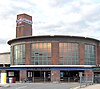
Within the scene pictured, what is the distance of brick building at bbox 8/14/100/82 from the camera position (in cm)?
7625

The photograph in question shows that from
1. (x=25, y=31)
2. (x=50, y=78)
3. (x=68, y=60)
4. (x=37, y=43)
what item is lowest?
(x=50, y=78)

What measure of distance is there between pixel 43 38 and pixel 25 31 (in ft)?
100

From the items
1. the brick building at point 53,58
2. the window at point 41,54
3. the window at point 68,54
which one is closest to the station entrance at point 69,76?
the brick building at point 53,58

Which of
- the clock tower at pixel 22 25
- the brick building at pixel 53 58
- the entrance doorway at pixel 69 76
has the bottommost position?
the entrance doorway at pixel 69 76

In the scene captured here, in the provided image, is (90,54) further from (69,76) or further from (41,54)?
(41,54)

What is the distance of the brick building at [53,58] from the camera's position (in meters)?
76.2

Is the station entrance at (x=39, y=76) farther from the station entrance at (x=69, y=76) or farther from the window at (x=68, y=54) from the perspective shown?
the window at (x=68, y=54)

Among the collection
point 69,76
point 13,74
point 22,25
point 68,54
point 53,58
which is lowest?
point 69,76

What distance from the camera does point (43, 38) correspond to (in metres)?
77.8

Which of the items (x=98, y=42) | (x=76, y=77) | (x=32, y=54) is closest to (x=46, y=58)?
(x=32, y=54)

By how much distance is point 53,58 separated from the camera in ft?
252

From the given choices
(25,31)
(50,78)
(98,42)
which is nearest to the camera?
(50,78)

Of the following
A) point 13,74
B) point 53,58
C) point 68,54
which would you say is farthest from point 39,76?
point 68,54

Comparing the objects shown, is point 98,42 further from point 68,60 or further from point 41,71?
point 41,71
